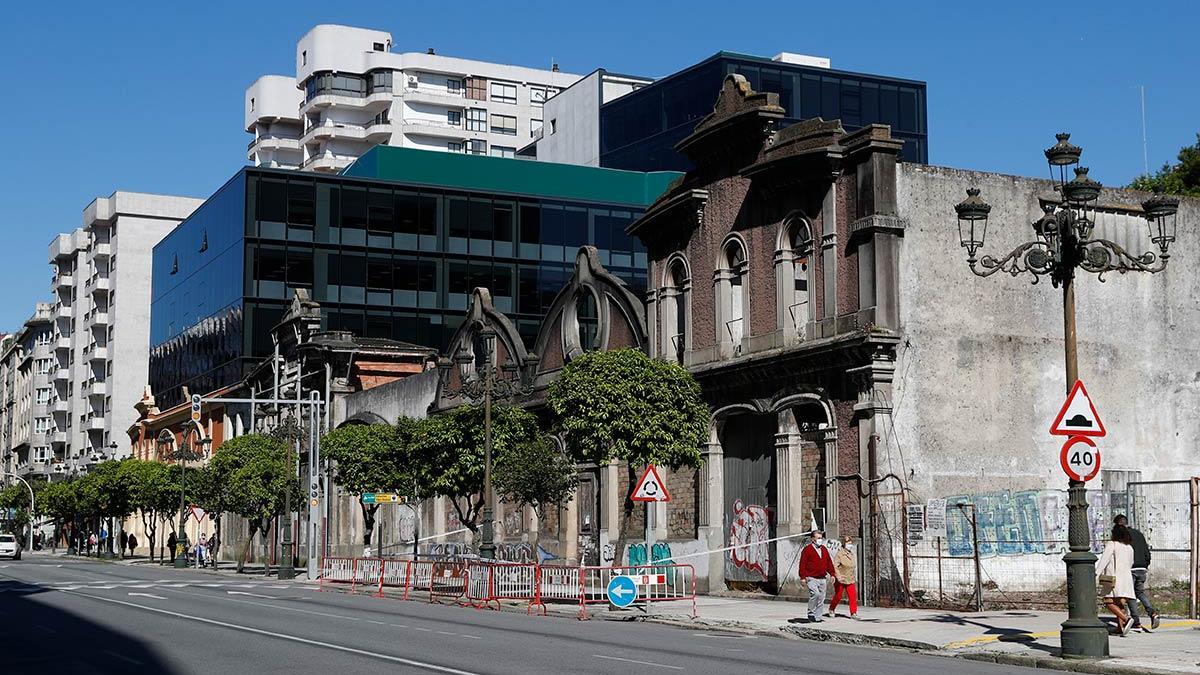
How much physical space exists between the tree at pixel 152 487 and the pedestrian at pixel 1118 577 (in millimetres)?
60387

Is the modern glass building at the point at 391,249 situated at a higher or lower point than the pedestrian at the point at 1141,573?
higher

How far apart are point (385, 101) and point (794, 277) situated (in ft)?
306

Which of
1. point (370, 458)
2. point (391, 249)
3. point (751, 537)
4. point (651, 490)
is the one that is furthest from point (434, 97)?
point (651, 490)

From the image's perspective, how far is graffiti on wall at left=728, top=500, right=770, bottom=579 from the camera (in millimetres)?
33594

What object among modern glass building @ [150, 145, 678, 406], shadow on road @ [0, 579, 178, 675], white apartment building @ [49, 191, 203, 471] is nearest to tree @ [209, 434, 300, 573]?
modern glass building @ [150, 145, 678, 406]

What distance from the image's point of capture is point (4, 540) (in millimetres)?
81062

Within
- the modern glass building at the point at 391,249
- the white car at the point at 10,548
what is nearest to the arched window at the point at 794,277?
the modern glass building at the point at 391,249

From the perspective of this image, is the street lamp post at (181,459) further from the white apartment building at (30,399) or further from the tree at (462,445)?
the white apartment building at (30,399)

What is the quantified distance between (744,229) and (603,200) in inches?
1780

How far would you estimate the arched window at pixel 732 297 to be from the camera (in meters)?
35.2

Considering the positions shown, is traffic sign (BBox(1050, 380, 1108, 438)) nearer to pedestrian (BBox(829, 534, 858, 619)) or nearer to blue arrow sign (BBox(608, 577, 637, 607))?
pedestrian (BBox(829, 534, 858, 619))

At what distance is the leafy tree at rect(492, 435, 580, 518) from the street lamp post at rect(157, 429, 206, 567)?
33.8 m

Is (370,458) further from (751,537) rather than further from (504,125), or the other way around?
(504,125)

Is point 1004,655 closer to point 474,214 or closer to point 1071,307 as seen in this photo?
point 1071,307
